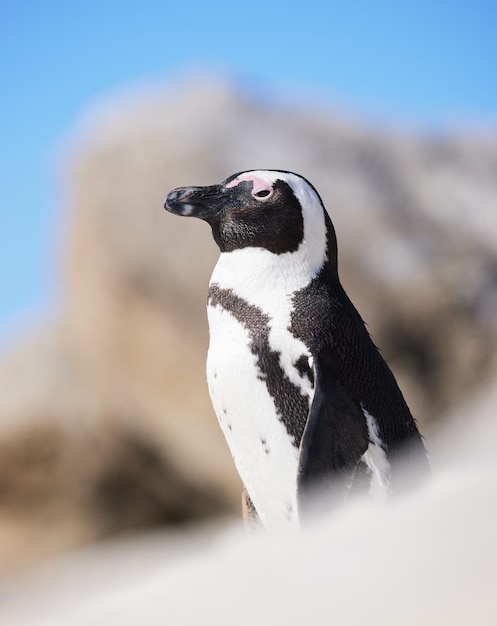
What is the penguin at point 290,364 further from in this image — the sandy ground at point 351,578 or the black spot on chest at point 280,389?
the sandy ground at point 351,578

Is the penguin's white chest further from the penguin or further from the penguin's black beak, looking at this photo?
the penguin's black beak

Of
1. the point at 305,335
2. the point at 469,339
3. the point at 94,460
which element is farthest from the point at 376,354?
the point at 94,460

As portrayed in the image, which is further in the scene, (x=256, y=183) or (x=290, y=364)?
→ (x=256, y=183)

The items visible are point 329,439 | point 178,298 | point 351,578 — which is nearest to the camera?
point 351,578

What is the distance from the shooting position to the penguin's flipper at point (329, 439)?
163 cm

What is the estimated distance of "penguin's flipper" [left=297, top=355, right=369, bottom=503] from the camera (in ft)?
5.33

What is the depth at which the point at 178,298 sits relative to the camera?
5.38 metres

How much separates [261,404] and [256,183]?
49cm

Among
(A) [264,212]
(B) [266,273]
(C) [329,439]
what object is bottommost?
(C) [329,439]

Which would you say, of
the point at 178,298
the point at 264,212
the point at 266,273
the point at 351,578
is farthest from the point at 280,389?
the point at 178,298

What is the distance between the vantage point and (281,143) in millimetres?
5738

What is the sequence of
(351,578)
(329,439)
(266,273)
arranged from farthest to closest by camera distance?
1. (266,273)
2. (329,439)
3. (351,578)

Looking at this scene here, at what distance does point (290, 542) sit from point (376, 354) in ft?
2.99

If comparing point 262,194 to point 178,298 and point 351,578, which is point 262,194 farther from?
point 178,298
